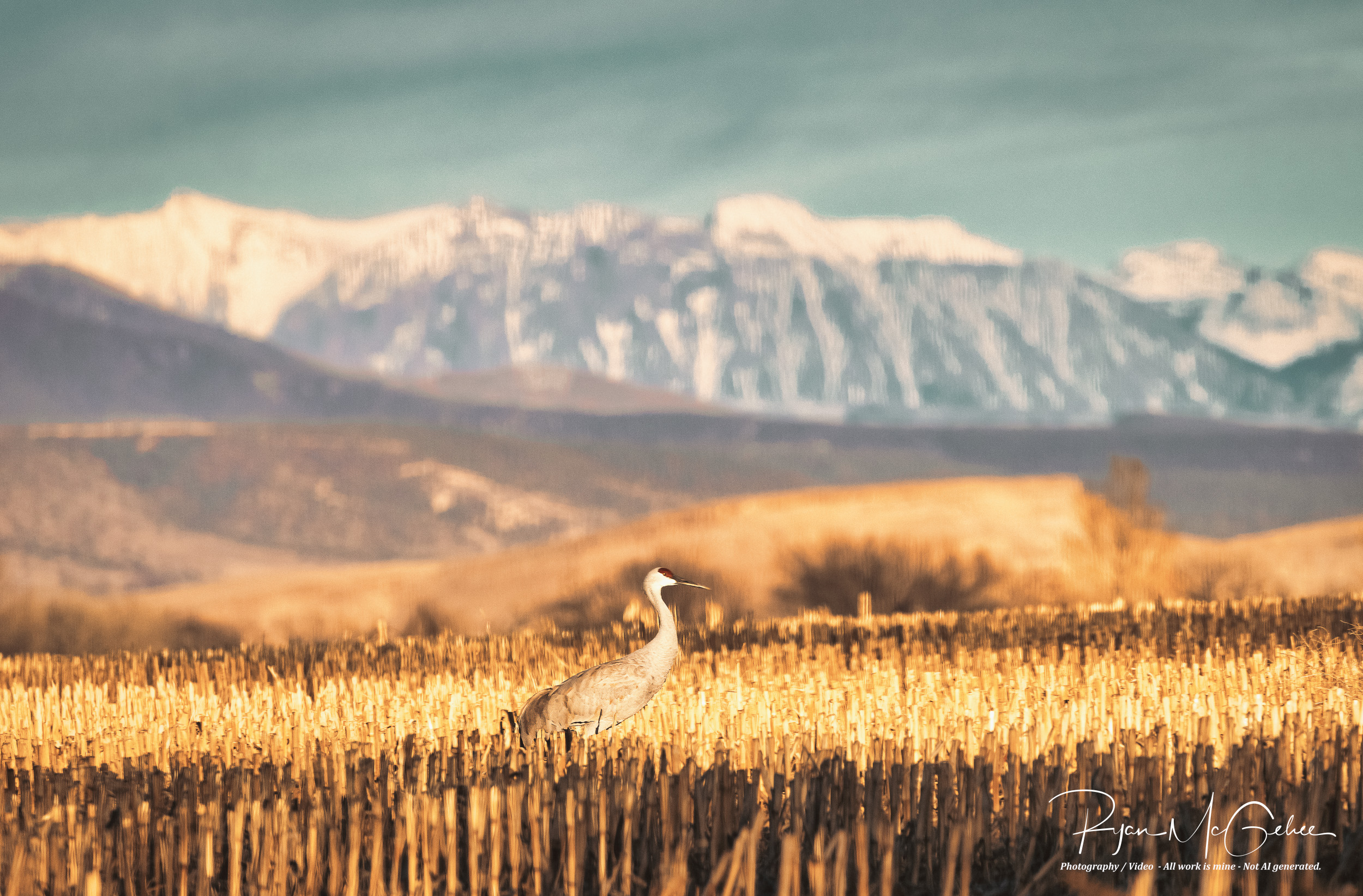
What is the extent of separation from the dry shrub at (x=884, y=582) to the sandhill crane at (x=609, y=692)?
1483cm

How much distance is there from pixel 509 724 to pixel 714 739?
5.15 ft

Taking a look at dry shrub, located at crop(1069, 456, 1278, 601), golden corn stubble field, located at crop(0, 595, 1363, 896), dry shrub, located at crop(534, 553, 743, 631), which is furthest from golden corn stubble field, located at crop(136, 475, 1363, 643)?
golden corn stubble field, located at crop(0, 595, 1363, 896)

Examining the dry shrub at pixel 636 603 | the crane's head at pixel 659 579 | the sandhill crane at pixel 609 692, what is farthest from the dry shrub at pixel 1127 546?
the sandhill crane at pixel 609 692

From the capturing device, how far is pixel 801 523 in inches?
1657

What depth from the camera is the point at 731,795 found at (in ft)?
21.1

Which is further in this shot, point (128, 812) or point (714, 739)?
point (714, 739)

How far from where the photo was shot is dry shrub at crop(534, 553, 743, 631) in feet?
73.6

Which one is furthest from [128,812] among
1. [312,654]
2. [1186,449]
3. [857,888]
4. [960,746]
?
[1186,449]

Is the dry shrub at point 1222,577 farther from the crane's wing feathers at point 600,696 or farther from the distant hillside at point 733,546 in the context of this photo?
the crane's wing feathers at point 600,696

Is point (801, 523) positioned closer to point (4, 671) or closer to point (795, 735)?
point (4, 671)

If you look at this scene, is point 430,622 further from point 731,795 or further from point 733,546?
point 731,795

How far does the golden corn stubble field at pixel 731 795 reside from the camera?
5.83 metres

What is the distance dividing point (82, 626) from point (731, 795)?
25.7m

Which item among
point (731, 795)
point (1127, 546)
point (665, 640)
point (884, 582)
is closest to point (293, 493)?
point (1127, 546)
